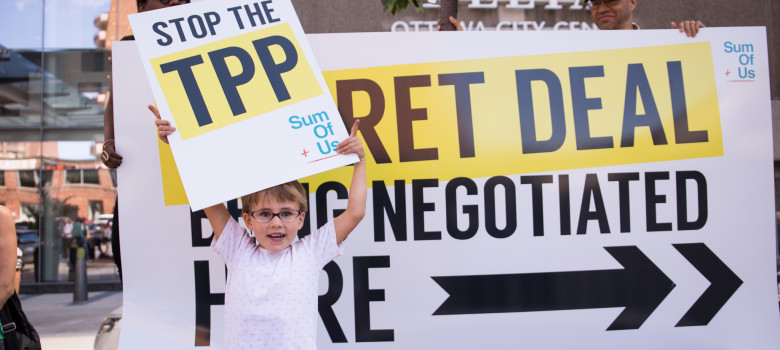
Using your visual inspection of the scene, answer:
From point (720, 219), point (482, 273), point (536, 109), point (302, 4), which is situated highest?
point (302, 4)

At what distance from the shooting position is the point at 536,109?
2.34m

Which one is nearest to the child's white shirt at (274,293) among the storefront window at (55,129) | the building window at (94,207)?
the storefront window at (55,129)

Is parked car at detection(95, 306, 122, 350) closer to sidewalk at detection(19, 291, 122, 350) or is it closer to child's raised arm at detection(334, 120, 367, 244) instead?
child's raised arm at detection(334, 120, 367, 244)

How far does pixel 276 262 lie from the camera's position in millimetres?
1762

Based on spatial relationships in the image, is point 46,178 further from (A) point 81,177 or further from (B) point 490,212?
(B) point 490,212

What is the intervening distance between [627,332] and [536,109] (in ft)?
3.26

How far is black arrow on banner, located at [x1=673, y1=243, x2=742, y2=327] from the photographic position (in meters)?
2.31

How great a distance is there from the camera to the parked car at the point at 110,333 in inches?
117

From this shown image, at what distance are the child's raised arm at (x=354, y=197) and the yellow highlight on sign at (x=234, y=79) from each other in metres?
0.25

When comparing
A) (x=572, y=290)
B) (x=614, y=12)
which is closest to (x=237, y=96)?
(x=572, y=290)

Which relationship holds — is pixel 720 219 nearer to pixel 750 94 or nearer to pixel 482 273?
pixel 750 94

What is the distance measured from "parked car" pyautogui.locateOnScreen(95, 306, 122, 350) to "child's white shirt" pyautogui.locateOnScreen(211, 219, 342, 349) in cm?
159

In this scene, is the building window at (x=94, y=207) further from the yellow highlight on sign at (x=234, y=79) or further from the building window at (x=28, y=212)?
the yellow highlight on sign at (x=234, y=79)

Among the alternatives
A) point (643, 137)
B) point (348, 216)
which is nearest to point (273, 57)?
point (348, 216)
